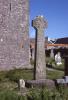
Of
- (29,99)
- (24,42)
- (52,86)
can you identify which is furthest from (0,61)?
(29,99)

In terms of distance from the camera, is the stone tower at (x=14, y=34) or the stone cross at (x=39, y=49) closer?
the stone cross at (x=39, y=49)

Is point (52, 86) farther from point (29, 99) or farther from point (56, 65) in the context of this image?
point (56, 65)

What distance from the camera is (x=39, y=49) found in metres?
14.3

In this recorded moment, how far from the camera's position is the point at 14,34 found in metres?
25.9

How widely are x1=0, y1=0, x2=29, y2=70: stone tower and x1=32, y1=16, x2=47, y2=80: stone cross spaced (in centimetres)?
1120

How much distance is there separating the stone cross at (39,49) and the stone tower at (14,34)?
36.8 ft

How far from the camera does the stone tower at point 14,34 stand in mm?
25500

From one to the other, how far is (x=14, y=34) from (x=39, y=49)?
1180 centimetres

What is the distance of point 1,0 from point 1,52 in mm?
3825

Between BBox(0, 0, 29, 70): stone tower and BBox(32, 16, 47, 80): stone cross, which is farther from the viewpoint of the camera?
BBox(0, 0, 29, 70): stone tower

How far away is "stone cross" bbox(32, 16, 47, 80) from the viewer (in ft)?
46.7

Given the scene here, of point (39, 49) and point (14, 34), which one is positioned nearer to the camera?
point (39, 49)

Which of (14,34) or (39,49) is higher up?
(14,34)

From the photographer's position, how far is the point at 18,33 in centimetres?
2608
